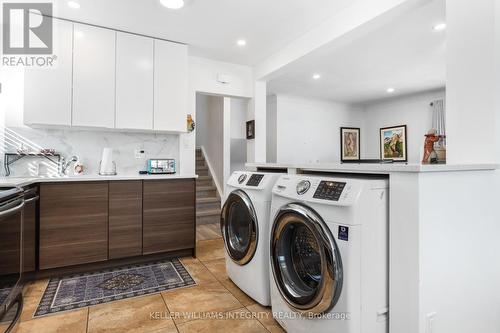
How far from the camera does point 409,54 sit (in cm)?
351

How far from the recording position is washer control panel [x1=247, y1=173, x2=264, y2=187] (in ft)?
6.44

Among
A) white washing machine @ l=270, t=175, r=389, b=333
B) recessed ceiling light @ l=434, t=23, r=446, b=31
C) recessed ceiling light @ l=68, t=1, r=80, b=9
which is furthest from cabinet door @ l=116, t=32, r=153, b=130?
recessed ceiling light @ l=434, t=23, r=446, b=31

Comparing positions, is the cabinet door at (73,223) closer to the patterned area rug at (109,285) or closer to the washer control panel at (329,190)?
the patterned area rug at (109,285)

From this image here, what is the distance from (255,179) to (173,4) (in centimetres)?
167

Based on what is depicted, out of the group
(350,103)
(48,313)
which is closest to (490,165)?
(48,313)

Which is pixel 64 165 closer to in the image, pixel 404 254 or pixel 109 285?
pixel 109 285

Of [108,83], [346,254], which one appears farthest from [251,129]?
[346,254]

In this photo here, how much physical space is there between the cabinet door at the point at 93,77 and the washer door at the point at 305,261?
2.19 m

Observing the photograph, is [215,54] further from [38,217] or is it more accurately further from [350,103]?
[350,103]

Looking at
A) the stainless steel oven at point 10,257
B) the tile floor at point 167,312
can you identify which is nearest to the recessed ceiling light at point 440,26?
the tile floor at point 167,312

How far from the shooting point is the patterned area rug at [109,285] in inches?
76.9

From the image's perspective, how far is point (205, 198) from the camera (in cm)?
490

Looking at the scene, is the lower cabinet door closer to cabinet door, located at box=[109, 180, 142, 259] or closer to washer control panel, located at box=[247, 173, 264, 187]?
cabinet door, located at box=[109, 180, 142, 259]

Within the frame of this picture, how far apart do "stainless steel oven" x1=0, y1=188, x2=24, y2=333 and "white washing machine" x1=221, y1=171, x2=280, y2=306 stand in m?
1.39
